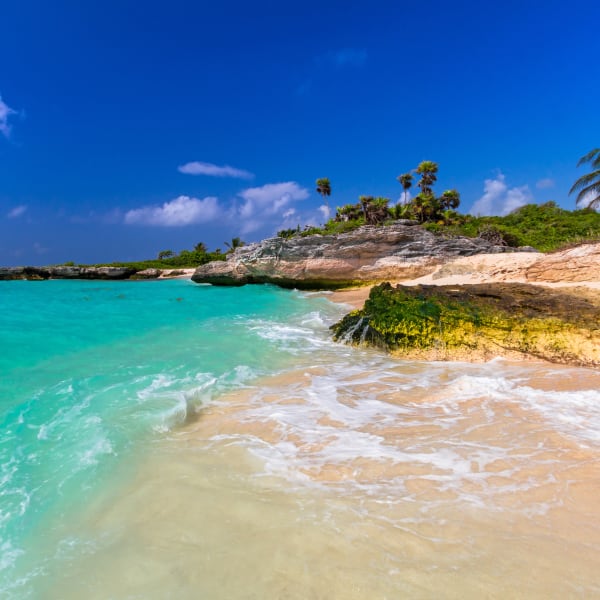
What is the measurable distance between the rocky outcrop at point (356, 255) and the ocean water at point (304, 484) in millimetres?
19844

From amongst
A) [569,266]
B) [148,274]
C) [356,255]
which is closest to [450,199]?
[356,255]

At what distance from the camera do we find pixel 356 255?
1056 inches

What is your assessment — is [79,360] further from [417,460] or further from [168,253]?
[168,253]

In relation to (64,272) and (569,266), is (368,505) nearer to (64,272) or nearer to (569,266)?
(569,266)

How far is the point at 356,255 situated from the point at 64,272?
48421 mm

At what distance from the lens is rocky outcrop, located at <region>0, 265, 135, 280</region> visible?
51812 millimetres

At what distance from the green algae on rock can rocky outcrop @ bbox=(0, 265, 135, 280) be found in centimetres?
5209

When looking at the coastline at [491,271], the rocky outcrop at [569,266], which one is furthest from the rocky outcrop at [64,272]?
the rocky outcrop at [569,266]

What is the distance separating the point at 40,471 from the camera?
12.6 feet

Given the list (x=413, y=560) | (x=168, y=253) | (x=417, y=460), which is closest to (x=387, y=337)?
(x=417, y=460)

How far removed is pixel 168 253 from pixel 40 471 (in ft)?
227

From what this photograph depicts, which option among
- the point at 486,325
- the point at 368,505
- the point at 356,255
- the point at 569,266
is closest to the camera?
the point at 368,505

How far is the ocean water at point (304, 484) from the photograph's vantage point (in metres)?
2.28

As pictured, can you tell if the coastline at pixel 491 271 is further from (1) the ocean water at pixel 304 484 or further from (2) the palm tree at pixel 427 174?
(2) the palm tree at pixel 427 174
